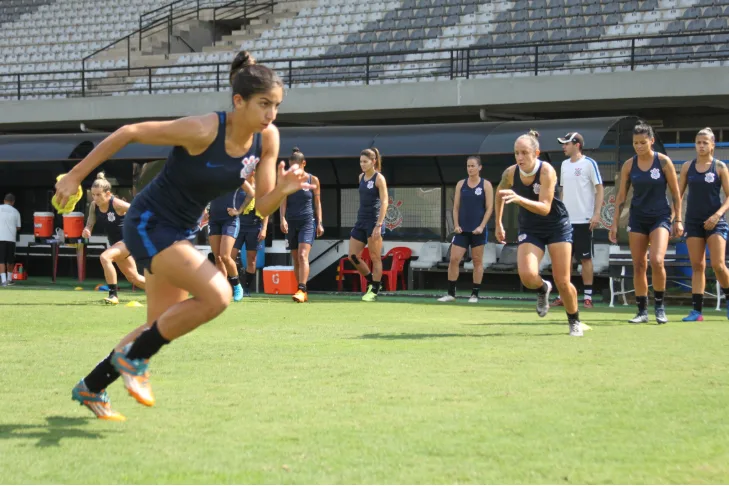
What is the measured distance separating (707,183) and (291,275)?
25.7ft

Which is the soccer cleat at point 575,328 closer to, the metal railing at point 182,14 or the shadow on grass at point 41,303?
the shadow on grass at point 41,303

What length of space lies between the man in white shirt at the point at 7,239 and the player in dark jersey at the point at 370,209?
8.04 m

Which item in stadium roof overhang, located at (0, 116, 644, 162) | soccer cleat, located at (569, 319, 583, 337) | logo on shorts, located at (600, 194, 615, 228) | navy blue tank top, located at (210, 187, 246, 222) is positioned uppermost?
stadium roof overhang, located at (0, 116, 644, 162)

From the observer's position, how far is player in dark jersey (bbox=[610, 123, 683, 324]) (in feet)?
36.9

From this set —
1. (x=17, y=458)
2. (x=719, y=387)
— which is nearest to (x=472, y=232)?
(x=719, y=387)

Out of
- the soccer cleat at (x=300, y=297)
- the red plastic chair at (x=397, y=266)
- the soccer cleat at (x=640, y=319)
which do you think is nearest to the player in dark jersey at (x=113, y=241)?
the soccer cleat at (x=300, y=297)

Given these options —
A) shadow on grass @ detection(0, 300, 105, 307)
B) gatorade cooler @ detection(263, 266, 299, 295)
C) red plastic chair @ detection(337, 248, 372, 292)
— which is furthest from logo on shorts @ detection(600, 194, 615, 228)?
shadow on grass @ detection(0, 300, 105, 307)

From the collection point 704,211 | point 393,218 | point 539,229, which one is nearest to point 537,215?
point 539,229

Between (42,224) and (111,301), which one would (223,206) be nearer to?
(111,301)

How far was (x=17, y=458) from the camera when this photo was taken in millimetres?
4672

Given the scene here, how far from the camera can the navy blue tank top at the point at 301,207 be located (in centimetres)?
1567

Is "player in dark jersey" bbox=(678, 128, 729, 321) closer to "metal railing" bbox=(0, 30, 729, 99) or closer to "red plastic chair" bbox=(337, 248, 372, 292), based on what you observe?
"red plastic chair" bbox=(337, 248, 372, 292)

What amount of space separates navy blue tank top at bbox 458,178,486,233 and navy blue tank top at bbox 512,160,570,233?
543cm

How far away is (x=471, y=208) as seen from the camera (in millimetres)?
15664
